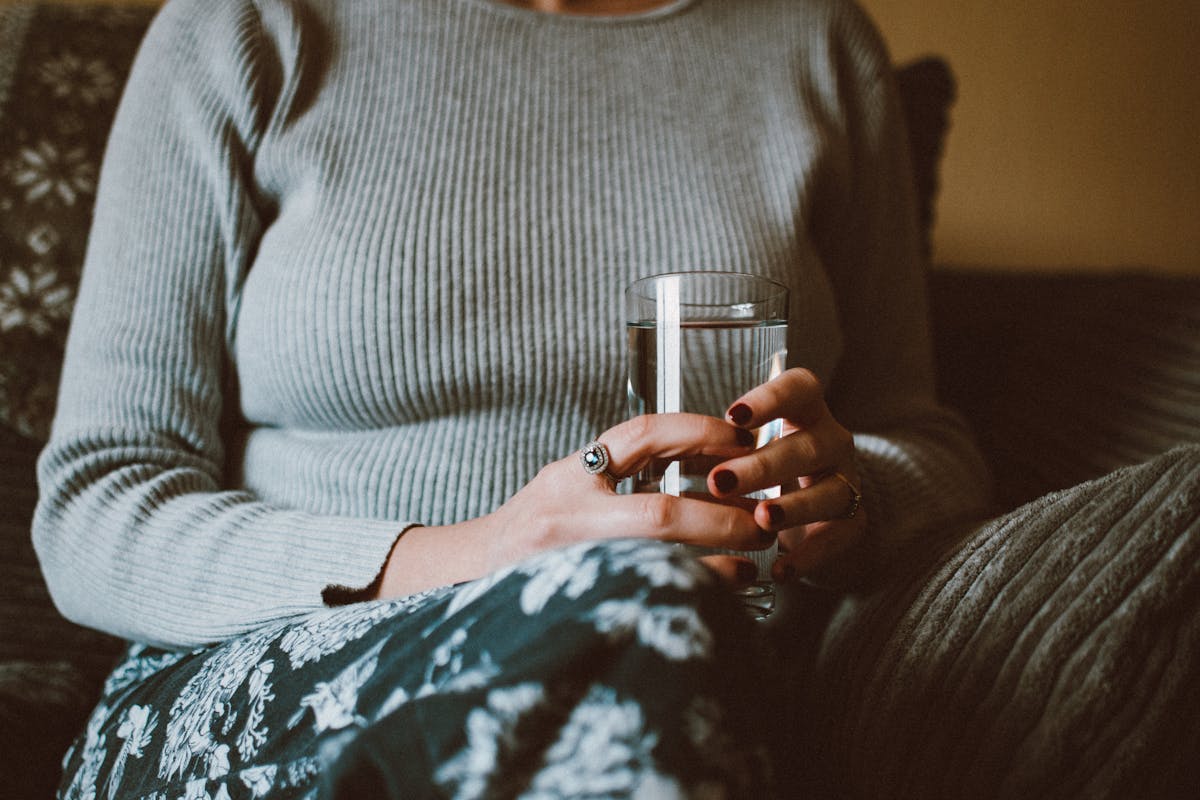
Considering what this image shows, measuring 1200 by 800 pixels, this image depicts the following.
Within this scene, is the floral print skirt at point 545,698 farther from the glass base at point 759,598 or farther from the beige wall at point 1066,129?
the beige wall at point 1066,129

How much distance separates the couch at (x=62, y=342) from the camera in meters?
0.76

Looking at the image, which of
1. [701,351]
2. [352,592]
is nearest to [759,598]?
[701,351]

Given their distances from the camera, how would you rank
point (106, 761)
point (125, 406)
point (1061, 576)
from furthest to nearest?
1. point (125, 406)
2. point (106, 761)
3. point (1061, 576)

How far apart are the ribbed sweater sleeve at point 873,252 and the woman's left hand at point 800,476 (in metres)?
0.29

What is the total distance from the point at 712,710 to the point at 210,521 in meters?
0.47

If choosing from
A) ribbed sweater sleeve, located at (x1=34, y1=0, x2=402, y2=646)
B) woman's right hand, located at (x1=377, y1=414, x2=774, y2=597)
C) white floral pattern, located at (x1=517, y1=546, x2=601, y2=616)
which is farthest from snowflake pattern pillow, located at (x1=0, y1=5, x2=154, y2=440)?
white floral pattern, located at (x1=517, y1=546, x2=601, y2=616)

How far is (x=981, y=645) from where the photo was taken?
17.8 inches

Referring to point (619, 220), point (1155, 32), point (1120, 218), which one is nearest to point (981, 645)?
point (619, 220)

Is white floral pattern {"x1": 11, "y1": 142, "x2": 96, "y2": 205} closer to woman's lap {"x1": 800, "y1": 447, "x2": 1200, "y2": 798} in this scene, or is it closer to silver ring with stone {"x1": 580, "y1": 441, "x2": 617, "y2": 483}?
silver ring with stone {"x1": 580, "y1": 441, "x2": 617, "y2": 483}

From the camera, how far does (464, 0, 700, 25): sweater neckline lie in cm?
84

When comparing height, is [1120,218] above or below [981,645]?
above

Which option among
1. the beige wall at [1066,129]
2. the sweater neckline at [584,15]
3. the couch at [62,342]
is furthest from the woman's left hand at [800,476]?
the beige wall at [1066,129]

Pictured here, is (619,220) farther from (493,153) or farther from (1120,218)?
(1120,218)

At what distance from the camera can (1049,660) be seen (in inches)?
16.6
